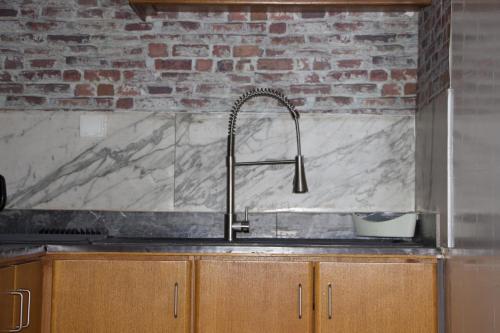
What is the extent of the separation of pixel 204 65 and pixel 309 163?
2.42ft

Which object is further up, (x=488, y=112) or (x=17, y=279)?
(x=488, y=112)

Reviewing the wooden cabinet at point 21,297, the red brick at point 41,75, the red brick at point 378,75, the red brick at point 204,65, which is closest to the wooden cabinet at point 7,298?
the wooden cabinet at point 21,297

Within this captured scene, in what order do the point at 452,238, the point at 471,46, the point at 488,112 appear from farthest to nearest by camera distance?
the point at 452,238, the point at 471,46, the point at 488,112

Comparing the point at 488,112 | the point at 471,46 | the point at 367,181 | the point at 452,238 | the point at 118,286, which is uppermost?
the point at 471,46

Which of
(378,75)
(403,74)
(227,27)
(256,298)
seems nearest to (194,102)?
(227,27)

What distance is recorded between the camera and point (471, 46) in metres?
2.25

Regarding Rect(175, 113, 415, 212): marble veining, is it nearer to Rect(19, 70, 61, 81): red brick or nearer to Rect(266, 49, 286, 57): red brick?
Rect(266, 49, 286, 57): red brick

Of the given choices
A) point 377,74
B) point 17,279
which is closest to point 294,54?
point 377,74

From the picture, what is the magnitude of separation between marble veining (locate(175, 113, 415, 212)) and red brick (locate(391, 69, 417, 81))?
0.67 ft

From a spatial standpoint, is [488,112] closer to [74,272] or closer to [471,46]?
[471,46]

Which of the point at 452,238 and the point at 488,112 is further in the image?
the point at 452,238

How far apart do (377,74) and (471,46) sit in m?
1.05

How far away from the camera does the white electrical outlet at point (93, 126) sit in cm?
331

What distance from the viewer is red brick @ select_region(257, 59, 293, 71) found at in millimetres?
3312
